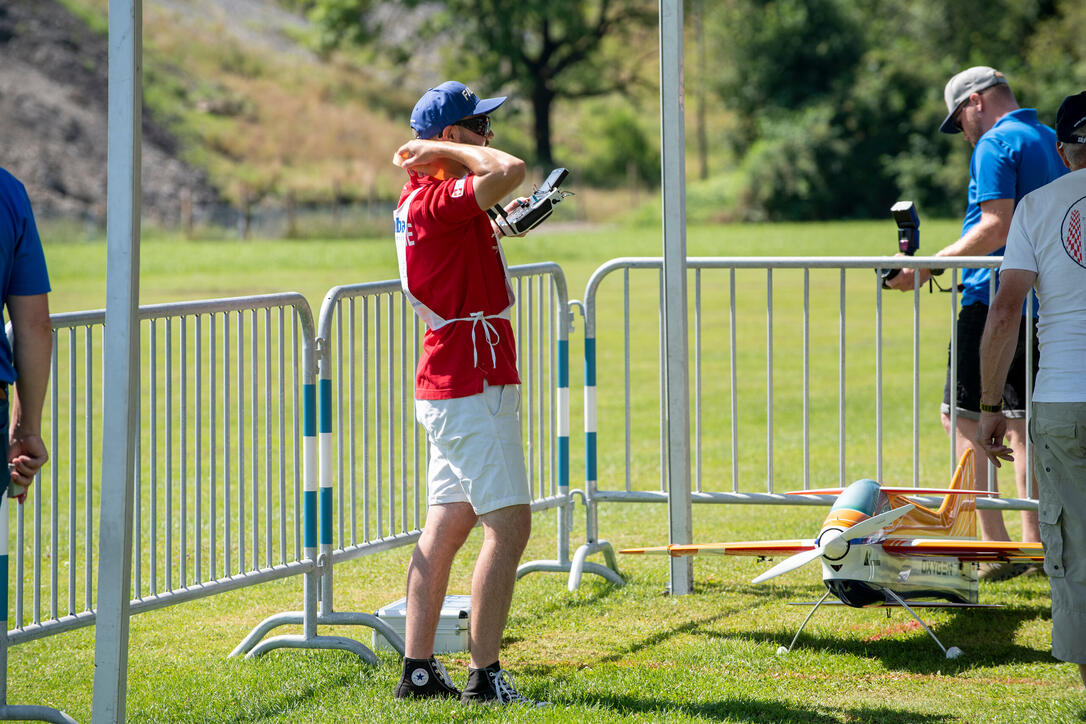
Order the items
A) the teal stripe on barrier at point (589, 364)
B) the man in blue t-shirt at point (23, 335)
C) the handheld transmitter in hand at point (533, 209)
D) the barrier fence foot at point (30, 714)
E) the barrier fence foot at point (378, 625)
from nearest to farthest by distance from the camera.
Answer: the man in blue t-shirt at point (23, 335)
the barrier fence foot at point (30, 714)
the handheld transmitter in hand at point (533, 209)
the barrier fence foot at point (378, 625)
the teal stripe on barrier at point (589, 364)

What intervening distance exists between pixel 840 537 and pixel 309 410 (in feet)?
7.21

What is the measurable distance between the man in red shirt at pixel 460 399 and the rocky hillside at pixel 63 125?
38.8 meters

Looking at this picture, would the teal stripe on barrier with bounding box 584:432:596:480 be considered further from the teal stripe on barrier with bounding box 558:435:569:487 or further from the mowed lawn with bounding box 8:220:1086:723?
the mowed lawn with bounding box 8:220:1086:723

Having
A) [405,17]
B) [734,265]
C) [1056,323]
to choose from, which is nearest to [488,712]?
[1056,323]

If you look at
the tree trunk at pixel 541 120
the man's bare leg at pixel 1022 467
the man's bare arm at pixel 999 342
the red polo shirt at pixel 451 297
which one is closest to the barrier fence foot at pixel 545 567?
the red polo shirt at pixel 451 297

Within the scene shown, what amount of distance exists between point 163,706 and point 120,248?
1.89 metres

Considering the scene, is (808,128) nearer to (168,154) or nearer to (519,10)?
(519,10)

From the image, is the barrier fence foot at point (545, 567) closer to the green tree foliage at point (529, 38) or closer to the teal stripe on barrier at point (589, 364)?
the teal stripe on barrier at point (589, 364)

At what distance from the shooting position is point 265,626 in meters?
5.19

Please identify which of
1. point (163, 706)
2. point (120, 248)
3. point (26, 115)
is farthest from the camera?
point (26, 115)

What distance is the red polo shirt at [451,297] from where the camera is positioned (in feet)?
14.2

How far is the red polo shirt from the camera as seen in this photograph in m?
4.34

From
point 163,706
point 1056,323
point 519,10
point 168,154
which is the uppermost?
point 519,10

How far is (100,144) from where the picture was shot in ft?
163
